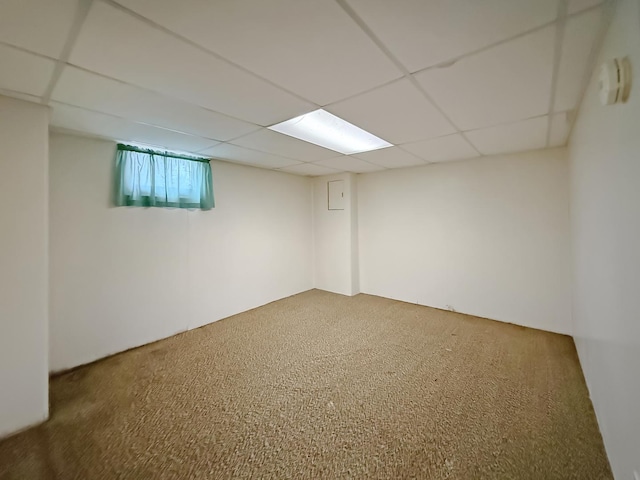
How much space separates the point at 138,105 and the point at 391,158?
273cm

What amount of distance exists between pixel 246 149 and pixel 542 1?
8.34 feet

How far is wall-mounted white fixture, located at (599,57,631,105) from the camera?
94 centimetres

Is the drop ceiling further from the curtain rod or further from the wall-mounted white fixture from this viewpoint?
the curtain rod

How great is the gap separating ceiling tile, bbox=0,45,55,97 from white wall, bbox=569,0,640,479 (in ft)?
8.14

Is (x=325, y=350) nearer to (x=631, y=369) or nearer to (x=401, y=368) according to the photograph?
(x=401, y=368)

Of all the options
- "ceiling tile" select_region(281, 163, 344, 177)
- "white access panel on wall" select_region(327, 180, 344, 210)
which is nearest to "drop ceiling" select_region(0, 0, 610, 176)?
"ceiling tile" select_region(281, 163, 344, 177)

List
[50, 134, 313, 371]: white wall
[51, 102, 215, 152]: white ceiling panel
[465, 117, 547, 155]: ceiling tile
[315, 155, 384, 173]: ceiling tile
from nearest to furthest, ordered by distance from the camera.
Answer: [51, 102, 215, 152]: white ceiling panel
[465, 117, 547, 155]: ceiling tile
[50, 134, 313, 371]: white wall
[315, 155, 384, 173]: ceiling tile

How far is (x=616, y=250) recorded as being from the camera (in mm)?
1144

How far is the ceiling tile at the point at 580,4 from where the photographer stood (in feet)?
3.16

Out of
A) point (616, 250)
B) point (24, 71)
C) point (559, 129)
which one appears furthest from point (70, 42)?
point (559, 129)

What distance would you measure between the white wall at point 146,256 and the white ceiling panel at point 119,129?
1.00 ft

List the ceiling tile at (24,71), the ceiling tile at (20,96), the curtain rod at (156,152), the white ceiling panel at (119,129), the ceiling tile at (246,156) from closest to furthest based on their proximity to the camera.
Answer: the ceiling tile at (24,71), the ceiling tile at (20,96), the white ceiling panel at (119,129), the curtain rod at (156,152), the ceiling tile at (246,156)

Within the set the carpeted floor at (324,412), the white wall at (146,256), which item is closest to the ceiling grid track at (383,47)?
the carpeted floor at (324,412)

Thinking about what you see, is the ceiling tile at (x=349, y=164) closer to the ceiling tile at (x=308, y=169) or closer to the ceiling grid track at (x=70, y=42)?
the ceiling tile at (x=308, y=169)
